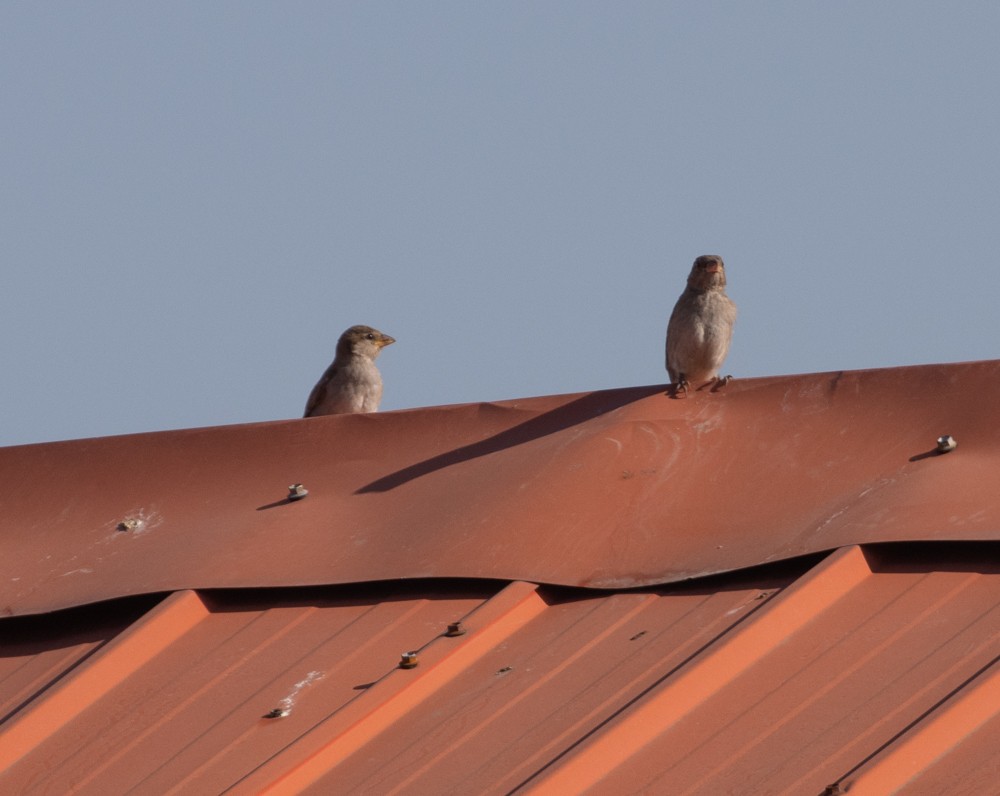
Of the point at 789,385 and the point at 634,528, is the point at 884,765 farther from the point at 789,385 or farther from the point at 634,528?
the point at 789,385

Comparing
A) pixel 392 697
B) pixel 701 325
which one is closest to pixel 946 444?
pixel 392 697

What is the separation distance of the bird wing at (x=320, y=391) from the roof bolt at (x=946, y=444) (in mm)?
6513

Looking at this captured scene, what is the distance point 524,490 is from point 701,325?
2.90 metres

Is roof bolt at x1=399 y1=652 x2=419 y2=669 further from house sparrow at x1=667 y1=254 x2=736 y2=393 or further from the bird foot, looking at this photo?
house sparrow at x1=667 y1=254 x2=736 y2=393

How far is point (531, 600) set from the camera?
5.21 m

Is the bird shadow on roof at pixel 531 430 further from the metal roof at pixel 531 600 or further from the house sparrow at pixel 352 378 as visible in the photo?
the house sparrow at pixel 352 378

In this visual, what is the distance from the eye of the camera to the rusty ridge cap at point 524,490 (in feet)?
16.9

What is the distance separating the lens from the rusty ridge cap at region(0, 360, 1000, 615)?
5160 mm

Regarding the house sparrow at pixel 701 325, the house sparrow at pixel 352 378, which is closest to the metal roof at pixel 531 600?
the house sparrow at pixel 701 325

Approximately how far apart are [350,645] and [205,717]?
17.5 inches

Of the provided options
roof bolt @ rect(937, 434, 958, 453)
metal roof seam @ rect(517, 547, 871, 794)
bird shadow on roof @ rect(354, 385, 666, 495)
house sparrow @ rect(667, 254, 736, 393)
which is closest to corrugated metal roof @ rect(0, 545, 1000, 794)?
metal roof seam @ rect(517, 547, 871, 794)

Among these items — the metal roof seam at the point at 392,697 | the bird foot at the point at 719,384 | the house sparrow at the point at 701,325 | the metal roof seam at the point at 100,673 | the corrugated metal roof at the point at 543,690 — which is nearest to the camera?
the corrugated metal roof at the point at 543,690

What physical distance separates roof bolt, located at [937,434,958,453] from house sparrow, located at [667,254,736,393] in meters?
2.79

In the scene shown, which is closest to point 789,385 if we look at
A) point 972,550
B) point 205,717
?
point 972,550
